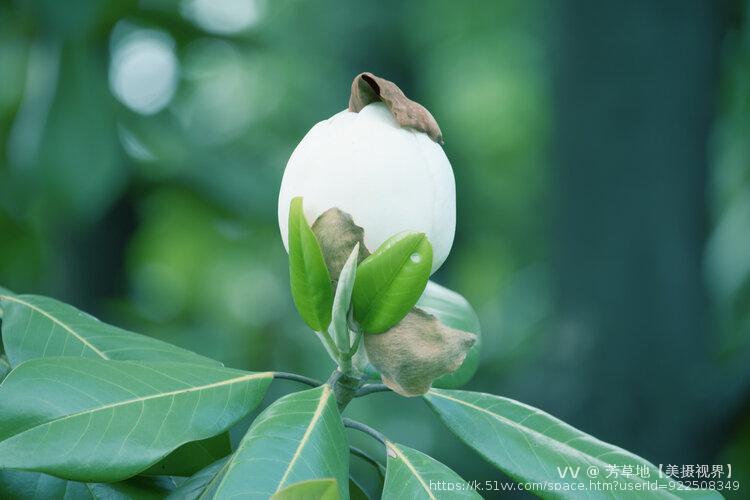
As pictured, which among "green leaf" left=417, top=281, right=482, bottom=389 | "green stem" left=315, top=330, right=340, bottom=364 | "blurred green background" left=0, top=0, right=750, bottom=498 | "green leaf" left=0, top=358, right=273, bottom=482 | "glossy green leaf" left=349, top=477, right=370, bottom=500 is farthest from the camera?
"blurred green background" left=0, top=0, right=750, bottom=498

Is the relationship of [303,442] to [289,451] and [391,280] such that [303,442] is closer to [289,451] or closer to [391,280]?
[289,451]

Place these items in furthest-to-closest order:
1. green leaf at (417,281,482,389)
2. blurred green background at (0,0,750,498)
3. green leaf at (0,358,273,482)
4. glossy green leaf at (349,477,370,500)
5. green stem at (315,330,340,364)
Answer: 1. blurred green background at (0,0,750,498)
2. green leaf at (417,281,482,389)
3. glossy green leaf at (349,477,370,500)
4. green stem at (315,330,340,364)
5. green leaf at (0,358,273,482)

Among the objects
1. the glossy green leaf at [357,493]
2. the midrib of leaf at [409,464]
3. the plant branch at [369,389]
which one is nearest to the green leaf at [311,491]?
the midrib of leaf at [409,464]

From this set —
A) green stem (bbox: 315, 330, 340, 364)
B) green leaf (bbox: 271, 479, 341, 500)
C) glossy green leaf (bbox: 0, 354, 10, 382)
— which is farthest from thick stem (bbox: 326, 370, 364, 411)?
glossy green leaf (bbox: 0, 354, 10, 382)

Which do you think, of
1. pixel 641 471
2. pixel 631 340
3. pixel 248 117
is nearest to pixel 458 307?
pixel 641 471

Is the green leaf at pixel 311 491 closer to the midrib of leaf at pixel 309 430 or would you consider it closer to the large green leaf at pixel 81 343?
the midrib of leaf at pixel 309 430

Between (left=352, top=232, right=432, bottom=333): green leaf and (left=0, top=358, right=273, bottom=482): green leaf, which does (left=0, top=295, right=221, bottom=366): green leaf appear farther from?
(left=352, top=232, right=432, bottom=333): green leaf

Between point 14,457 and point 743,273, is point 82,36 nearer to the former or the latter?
point 14,457
